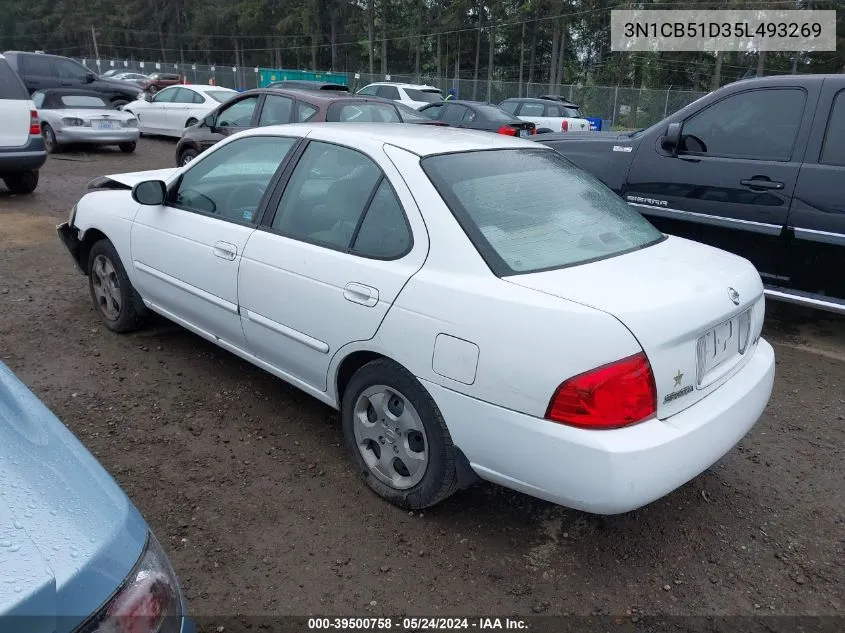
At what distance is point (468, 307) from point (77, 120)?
12818 millimetres

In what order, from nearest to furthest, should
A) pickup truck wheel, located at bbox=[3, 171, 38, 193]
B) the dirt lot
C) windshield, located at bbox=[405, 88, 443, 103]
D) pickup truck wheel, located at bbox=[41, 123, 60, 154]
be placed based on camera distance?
the dirt lot → pickup truck wheel, located at bbox=[3, 171, 38, 193] → pickup truck wheel, located at bbox=[41, 123, 60, 154] → windshield, located at bbox=[405, 88, 443, 103]

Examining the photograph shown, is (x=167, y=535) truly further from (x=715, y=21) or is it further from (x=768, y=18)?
(x=715, y=21)

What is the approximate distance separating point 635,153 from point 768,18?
3264 centimetres

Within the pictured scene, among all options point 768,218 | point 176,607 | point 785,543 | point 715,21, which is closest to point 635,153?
point 768,218

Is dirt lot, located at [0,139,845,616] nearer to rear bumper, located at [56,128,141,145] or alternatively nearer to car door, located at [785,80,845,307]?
car door, located at [785,80,845,307]

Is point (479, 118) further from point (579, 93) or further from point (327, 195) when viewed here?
point (579, 93)

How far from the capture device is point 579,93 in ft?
105

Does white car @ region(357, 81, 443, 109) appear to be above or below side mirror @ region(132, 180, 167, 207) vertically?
below

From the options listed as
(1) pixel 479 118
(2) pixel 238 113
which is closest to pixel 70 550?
(2) pixel 238 113

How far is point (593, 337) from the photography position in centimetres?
225

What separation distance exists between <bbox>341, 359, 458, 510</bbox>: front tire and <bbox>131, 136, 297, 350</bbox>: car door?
0.98 meters

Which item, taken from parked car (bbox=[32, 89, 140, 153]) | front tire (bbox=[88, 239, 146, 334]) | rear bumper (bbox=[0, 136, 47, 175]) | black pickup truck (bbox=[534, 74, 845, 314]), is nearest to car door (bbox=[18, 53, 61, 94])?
parked car (bbox=[32, 89, 140, 153])

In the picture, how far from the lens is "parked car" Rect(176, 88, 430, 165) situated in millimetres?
8289

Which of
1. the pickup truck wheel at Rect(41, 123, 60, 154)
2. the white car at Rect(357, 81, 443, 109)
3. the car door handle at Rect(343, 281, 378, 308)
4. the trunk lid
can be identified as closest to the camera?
the trunk lid
